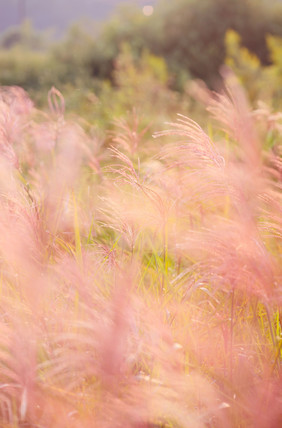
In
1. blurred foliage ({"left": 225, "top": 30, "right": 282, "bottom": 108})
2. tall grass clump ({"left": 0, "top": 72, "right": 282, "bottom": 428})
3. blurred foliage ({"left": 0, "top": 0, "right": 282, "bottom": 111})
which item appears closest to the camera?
tall grass clump ({"left": 0, "top": 72, "right": 282, "bottom": 428})

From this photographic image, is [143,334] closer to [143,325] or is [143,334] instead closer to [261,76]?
[143,325]

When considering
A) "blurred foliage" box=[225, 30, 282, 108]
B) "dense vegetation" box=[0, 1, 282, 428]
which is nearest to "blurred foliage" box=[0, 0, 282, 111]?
"blurred foliage" box=[225, 30, 282, 108]

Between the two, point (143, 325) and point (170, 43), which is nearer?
point (143, 325)

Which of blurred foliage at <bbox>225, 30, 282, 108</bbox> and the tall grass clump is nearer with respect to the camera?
the tall grass clump

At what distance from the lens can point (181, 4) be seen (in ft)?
45.0

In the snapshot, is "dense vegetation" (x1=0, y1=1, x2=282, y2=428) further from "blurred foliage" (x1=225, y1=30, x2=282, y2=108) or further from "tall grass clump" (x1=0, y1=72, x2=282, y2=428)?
"blurred foliage" (x1=225, y1=30, x2=282, y2=108)

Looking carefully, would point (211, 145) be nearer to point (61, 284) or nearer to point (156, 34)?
point (61, 284)

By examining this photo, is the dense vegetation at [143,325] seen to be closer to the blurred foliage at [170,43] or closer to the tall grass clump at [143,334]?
the tall grass clump at [143,334]

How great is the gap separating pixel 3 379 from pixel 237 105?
54.3 inches

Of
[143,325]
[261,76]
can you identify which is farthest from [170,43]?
[143,325]

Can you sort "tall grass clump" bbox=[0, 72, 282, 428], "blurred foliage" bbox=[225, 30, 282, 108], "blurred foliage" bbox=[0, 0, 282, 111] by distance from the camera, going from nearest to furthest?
"tall grass clump" bbox=[0, 72, 282, 428] < "blurred foliage" bbox=[225, 30, 282, 108] < "blurred foliage" bbox=[0, 0, 282, 111]

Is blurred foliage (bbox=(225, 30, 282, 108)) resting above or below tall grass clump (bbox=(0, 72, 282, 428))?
above

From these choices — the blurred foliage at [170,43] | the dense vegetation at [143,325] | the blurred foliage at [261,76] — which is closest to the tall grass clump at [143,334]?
the dense vegetation at [143,325]

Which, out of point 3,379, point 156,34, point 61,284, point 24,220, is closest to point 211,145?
point 24,220
